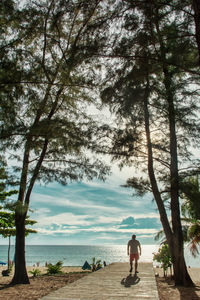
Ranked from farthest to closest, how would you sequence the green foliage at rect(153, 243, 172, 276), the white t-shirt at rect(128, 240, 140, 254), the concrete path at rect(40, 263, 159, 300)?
the green foliage at rect(153, 243, 172, 276), the white t-shirt at rect(128, 240, 140, 254), the concrete path at rect(40, 263, 159, 300)

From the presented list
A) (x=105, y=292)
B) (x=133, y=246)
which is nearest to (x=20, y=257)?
(x=133, y=246)

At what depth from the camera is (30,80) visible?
347 inches

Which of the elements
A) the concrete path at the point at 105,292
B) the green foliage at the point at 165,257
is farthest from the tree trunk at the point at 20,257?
the green foliage at the point at 165,257

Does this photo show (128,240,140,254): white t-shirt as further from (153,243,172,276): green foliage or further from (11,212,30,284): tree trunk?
(11,212,30,284): tree trunk

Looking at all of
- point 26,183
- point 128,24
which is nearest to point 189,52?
point 128,24

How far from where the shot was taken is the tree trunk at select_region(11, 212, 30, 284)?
1306 cm

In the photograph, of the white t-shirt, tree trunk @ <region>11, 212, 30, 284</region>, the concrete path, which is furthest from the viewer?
tree trunk @ <region>11, 212, 30, 284</region>

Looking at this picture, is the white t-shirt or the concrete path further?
the white t-shirt

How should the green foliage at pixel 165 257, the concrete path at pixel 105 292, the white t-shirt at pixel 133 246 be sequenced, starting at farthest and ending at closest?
1. the green foliage at pixel 165 257
2. the white t-shirt at pixel 133 246
3. the concrete path at pixel 105 292

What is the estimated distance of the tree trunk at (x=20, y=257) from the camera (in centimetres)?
1306

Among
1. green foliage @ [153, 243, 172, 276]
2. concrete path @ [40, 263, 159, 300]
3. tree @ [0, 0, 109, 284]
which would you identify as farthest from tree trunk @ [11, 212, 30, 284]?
green foliage @ [153, 243, 172, 276]

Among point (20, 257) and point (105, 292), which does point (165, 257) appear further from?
point (105, 292)

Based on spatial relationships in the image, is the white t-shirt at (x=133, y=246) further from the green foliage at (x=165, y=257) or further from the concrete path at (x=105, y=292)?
the green foliage at (x=165, y=257)

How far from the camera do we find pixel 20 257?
13438mm
